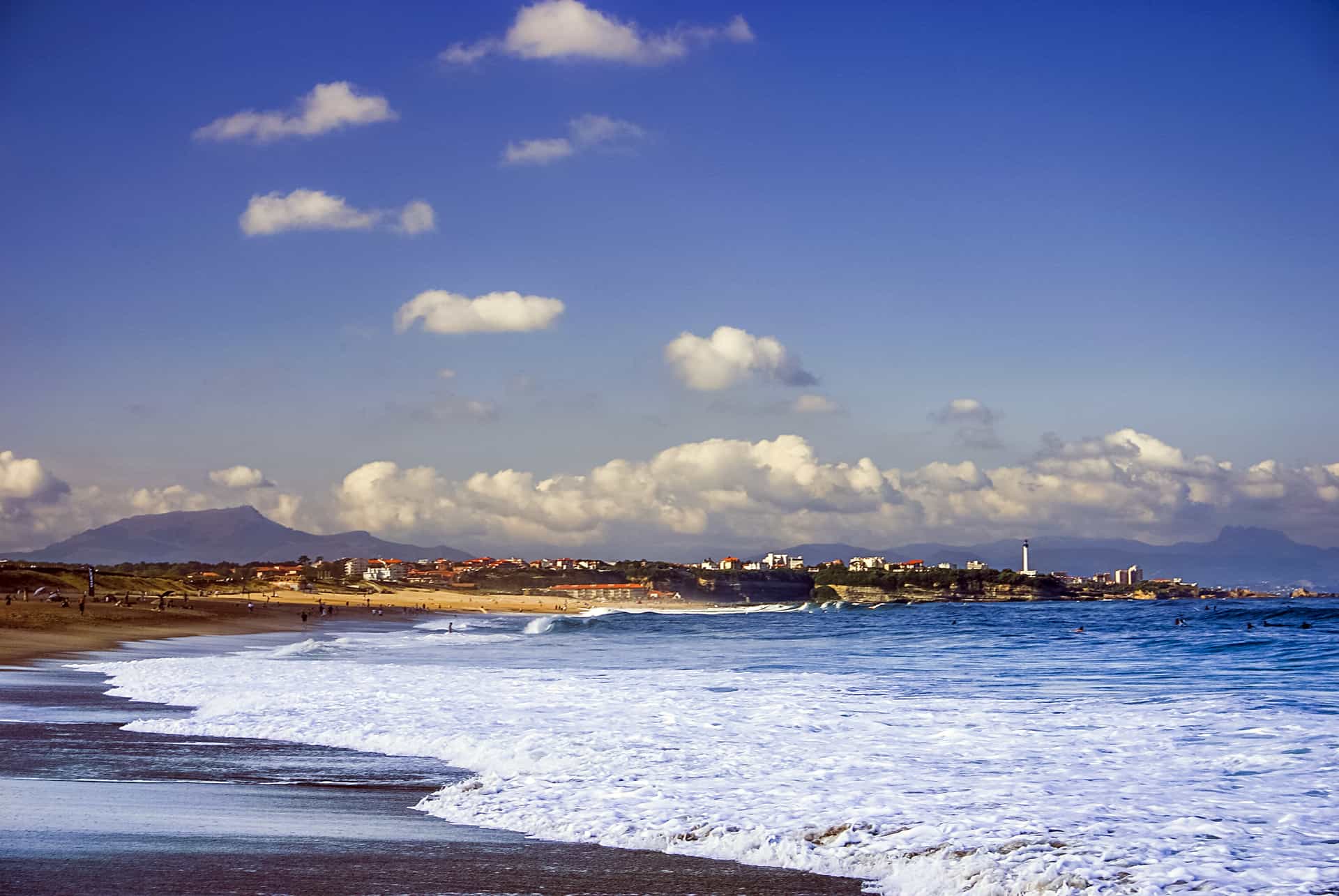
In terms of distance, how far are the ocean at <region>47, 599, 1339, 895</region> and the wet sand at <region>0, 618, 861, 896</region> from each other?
385mm

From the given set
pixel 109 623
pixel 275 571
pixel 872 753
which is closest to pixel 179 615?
pixel 109 623

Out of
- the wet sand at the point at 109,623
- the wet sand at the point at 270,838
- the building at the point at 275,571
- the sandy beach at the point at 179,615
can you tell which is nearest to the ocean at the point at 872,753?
the wet sand at the point at 270,838

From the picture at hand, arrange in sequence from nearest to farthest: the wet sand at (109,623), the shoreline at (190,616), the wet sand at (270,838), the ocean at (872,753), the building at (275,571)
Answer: the wet sand at (270,838) < the ocean at (872,753) < the wet sand at (109,623) < the shoreline at (190,616) < the building at (275,571)

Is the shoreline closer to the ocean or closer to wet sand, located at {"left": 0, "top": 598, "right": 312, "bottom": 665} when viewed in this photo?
wet sand, located at {"left": 0, "top": 598, "right": 312, "bottom": 665}

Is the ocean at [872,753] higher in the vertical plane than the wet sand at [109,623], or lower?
higher

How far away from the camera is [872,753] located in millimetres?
13227

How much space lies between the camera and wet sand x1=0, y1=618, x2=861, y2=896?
747 centimetres

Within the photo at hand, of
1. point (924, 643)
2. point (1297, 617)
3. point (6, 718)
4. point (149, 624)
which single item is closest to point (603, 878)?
point (6, 718)

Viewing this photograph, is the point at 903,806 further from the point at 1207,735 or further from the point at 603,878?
the point at 1207,735

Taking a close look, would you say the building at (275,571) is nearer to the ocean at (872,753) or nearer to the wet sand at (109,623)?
the wet sand at (109,623)

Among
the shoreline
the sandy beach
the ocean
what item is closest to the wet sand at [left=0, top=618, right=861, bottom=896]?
the ocean

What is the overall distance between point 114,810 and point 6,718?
8.01 m

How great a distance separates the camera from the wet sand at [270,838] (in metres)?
7.47

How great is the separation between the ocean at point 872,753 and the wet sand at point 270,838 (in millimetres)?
385
